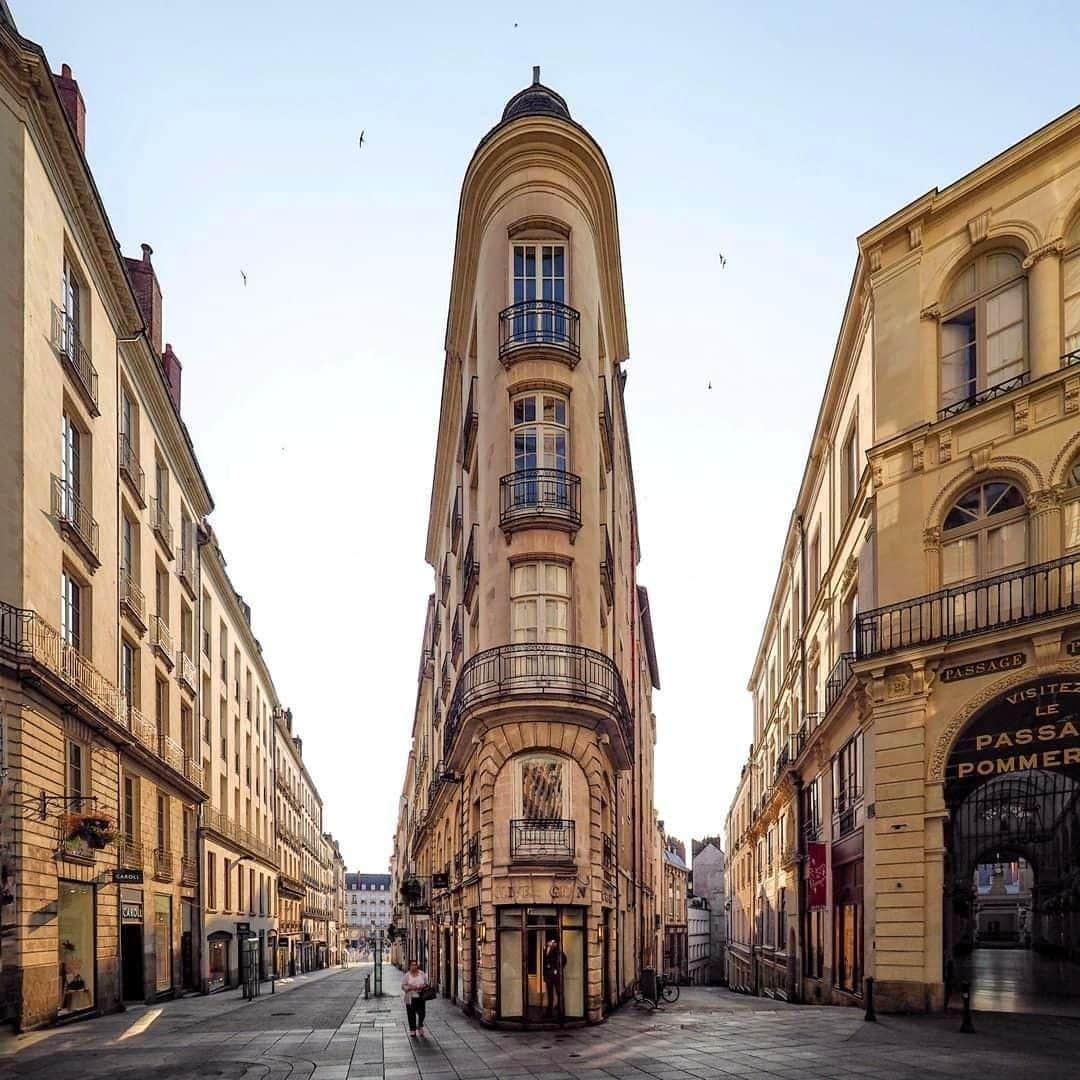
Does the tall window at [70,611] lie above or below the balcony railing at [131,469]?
below

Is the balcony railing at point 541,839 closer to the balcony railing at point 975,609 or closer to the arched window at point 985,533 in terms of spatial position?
the balcony railing at point 975,609

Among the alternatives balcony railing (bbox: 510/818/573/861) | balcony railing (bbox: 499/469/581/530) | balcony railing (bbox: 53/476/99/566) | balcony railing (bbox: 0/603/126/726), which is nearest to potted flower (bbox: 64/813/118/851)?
balcony railing (bbox: 0/603/126/726)

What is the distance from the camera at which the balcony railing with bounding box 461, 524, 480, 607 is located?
2902 cm

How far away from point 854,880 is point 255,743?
42.4 metres

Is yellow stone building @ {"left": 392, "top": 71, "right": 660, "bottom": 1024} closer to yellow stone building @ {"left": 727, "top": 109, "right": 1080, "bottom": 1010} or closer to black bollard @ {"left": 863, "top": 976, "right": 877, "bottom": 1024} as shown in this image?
black bollard @ {"left": 863, "top": 976, "right": 877, "bottom": 1024}

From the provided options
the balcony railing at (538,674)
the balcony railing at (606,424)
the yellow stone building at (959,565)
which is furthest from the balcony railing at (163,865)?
the yellow stone building at (959,565)

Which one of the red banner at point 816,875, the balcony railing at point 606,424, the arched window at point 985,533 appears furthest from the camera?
the red banner at point 816,875

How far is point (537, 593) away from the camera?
2609cm

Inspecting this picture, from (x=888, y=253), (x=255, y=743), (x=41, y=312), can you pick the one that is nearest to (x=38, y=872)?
(x=41, y=312)

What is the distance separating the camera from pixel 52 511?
24172 millimetres

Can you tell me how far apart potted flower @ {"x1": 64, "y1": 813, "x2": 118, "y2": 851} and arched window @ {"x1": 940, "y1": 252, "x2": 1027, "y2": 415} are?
20.2 meters

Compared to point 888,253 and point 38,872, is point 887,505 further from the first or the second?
point 38,872

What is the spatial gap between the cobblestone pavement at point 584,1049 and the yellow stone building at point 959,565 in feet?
9.78

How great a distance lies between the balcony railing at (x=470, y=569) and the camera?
29016 millimetres
